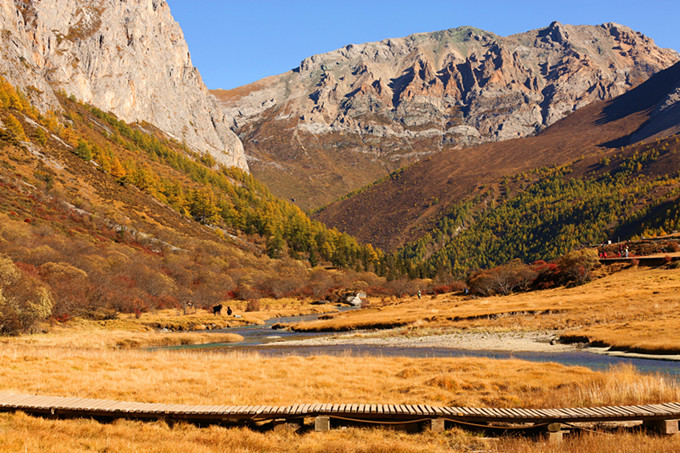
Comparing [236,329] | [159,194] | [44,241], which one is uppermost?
[159,194]

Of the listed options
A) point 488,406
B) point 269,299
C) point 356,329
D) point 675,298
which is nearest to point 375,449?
point 488,406

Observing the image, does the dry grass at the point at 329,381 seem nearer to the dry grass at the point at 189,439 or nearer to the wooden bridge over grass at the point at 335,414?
the wooden bridge over grass at the point at 335,414

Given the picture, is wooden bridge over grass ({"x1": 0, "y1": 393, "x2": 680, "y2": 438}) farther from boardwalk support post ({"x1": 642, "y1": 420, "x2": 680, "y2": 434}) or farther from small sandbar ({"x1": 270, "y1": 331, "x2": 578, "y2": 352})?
small sandbar ({"x1": 270, "y1": 331, "x2": 578, "y2": 352})

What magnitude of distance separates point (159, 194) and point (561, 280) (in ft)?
407

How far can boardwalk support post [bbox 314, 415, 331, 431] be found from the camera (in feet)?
49.0

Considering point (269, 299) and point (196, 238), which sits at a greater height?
point (196, 238)

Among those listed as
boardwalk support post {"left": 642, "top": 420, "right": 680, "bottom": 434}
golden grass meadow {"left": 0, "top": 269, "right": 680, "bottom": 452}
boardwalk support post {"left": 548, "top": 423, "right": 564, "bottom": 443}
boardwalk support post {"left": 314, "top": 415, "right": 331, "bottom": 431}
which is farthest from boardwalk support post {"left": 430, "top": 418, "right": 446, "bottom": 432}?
boardwalk support post {"left": 642, "top": 420, "right": 680, "bottom": 434}

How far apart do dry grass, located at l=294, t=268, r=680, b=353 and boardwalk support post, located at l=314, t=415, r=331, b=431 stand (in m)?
24.1

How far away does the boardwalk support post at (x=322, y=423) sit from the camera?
14945 millimetres

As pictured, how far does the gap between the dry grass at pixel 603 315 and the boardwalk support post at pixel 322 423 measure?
2414 cm

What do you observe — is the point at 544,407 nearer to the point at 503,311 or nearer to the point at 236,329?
the point at 503,311

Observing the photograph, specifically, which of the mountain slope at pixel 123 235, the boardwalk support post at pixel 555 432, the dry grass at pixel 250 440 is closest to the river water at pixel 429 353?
the boardwalk support post at pixel 555 432

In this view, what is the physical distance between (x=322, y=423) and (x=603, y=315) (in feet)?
127

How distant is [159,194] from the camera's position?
159750 millimetres
